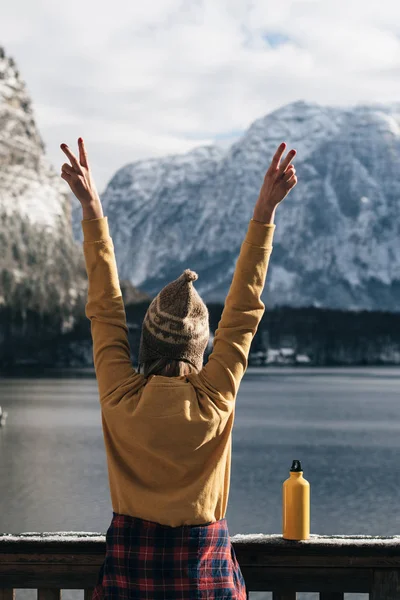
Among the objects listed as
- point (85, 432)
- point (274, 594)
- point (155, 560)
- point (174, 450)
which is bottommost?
point (85, 432)

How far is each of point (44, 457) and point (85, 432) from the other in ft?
57.9

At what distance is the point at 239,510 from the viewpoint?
37188 mm

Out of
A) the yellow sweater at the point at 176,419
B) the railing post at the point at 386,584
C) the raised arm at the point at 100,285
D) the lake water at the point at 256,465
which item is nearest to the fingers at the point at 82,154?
the raised arm at the point at 100,285

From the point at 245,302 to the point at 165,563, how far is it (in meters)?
0.89

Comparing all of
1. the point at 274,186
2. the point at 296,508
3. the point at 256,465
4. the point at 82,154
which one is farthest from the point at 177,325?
the point at 256,465

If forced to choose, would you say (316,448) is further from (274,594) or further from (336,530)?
(274,594)

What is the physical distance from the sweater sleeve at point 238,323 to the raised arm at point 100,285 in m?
0.29

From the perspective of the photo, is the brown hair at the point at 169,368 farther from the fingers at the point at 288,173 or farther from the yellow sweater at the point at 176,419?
the fingers at the point at 288,173

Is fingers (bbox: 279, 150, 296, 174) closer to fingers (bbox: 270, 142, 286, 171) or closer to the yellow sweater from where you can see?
fingers (bbox: 270, 142, 286, 171)

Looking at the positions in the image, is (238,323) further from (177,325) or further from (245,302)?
(177,325)

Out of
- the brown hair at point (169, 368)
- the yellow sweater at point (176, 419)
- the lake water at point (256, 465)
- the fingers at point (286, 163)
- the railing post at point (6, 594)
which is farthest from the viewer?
the lake water at point (256, 465)

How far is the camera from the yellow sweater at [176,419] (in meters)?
2.96

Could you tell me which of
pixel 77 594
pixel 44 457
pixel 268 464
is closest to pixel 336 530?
pixel 77 594

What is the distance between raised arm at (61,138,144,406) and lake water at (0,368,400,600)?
19.2 meters
